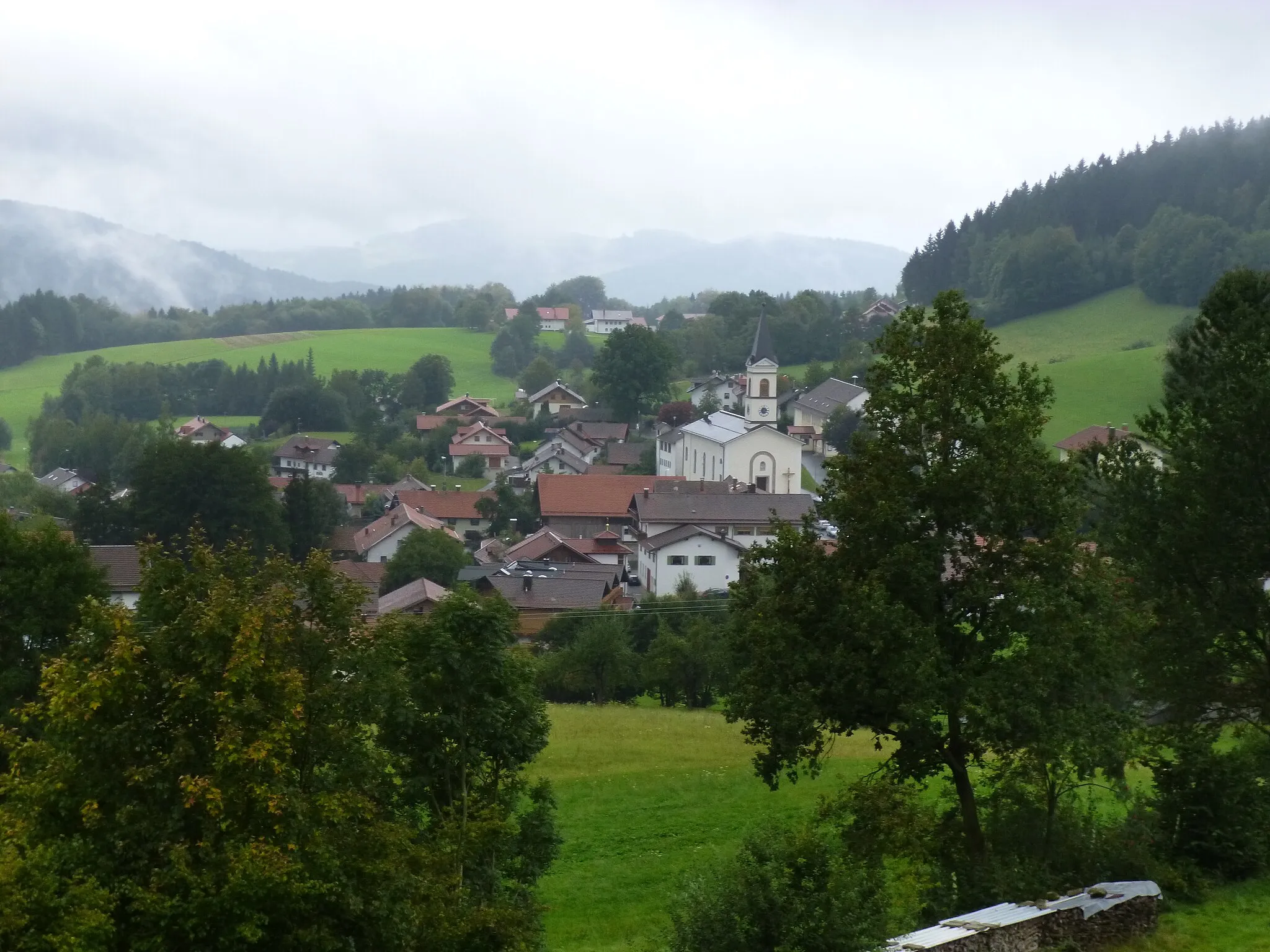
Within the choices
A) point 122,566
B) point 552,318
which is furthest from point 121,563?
point 552,318

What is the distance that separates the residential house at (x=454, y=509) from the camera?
6009 centimetres

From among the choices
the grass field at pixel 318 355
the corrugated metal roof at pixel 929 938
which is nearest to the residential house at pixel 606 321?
the grass field at pixel 318 355

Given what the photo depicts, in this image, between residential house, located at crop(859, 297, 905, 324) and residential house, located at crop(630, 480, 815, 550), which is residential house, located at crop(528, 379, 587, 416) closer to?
residential house, located at crop(859, 297, 905, 324)

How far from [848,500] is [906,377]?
1319 mm

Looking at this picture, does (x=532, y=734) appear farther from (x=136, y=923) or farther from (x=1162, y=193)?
(x=1162, y=193)

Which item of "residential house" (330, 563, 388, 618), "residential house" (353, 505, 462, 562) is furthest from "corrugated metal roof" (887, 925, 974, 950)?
"residential house" (353, 505, 462, 562)

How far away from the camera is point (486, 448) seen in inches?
3024

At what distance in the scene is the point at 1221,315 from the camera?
1446cm

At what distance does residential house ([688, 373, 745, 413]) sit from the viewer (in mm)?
84812

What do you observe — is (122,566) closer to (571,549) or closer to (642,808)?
(571,549)

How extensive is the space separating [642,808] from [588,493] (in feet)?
138

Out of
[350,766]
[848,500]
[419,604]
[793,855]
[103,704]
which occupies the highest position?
[848,500]

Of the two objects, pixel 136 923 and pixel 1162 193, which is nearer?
pixel 136 923

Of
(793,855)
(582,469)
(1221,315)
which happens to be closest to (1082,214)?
(582,469)
